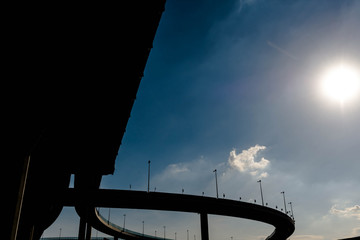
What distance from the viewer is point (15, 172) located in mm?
15531

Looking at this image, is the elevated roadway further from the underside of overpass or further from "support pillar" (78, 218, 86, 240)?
the underside of overpass

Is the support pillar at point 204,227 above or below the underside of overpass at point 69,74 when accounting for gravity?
below

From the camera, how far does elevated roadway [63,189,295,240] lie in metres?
51.5

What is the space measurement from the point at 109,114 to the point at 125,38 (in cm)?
639

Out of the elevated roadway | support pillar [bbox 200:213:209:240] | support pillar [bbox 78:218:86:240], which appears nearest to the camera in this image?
the elevated roadway

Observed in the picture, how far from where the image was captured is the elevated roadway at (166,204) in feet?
169

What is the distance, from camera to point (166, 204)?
59.5 metres

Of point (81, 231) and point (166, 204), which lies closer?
point (166, 204)

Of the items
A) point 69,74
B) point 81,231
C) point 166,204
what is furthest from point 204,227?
point 69,74

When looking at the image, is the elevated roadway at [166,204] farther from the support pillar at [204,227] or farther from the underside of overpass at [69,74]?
the underside of overpass at [69,74]

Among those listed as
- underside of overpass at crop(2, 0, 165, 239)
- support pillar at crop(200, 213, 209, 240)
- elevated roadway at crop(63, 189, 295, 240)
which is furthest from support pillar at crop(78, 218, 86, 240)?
underside of overpass at crop(2, 0, 165, 239)

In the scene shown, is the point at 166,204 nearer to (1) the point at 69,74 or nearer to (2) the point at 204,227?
(2) the point at 204,227

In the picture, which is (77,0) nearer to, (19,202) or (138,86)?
(138,86)

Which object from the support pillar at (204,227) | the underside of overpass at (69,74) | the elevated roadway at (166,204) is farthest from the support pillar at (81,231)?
the underside of overpass at (69,74)
